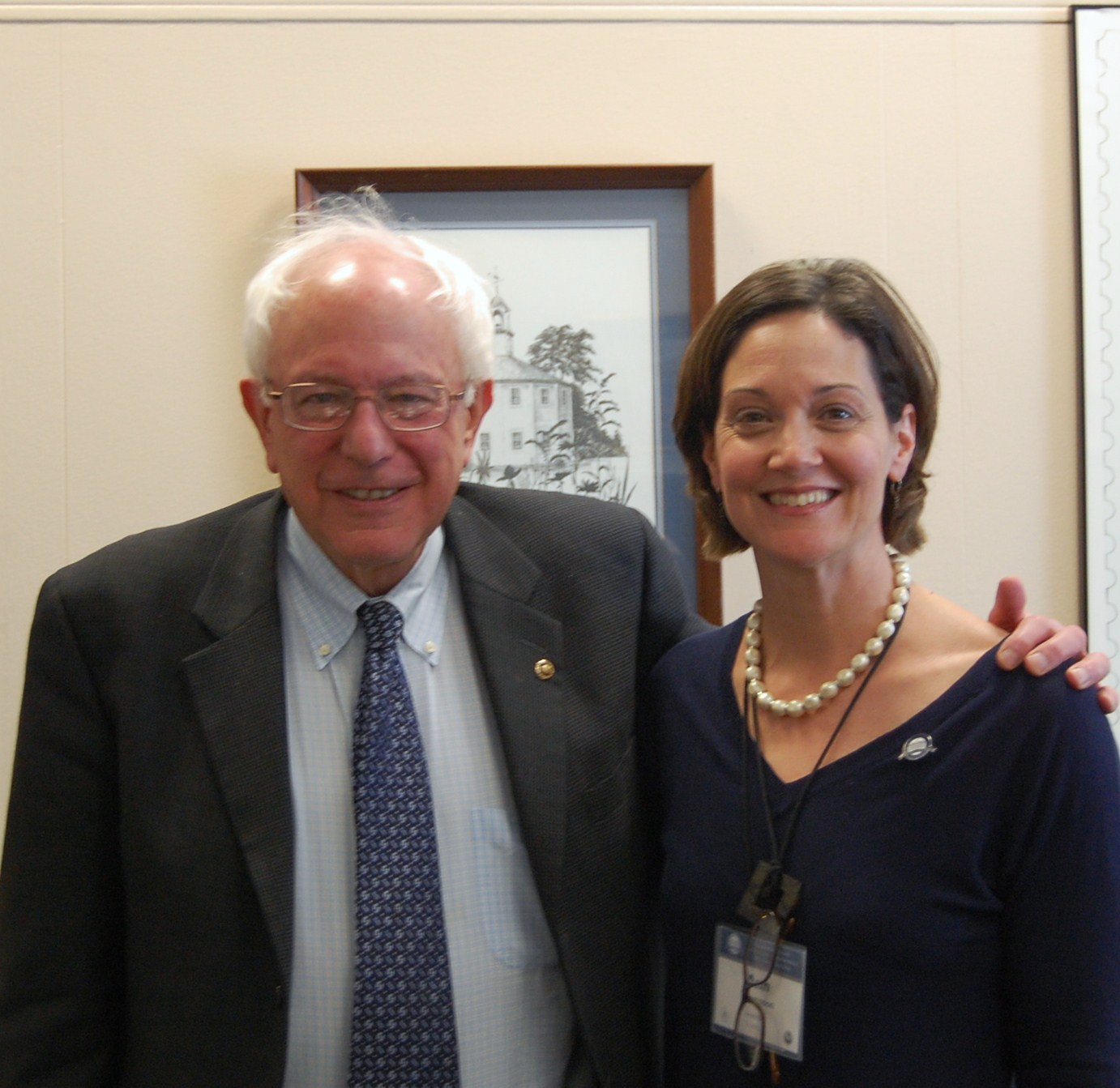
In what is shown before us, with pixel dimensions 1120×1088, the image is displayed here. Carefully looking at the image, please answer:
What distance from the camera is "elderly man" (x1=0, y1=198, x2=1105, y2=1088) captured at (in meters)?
1.27

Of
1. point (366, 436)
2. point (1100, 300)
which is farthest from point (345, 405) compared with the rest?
point (1100, 300)

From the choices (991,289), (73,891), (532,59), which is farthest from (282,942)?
(991,289)

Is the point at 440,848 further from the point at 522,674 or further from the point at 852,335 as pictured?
the point at 852,335

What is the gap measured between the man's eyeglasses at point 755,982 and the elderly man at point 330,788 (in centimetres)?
20

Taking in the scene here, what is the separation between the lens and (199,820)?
129cm

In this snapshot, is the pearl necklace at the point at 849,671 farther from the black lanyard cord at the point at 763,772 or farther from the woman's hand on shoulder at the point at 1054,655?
the woman's hand on shoulder at the point at 1054,655

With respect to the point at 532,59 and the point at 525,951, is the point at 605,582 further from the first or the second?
the point at 532,59

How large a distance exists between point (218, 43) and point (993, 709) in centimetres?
164

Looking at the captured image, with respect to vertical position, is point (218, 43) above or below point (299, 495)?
above

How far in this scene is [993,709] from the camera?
1.16 meters

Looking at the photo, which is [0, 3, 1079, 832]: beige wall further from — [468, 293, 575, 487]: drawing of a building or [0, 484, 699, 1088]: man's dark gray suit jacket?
[0, 484, 699, 1088]: man's dark gray suit jacket

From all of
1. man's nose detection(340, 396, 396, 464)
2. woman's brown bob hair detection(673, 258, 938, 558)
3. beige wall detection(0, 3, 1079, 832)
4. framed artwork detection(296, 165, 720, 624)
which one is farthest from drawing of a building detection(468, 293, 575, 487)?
man's nose detection(340, 396, 396, 464)

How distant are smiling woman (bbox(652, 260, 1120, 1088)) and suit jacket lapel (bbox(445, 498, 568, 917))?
15 cm

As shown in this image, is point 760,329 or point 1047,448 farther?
point 1047,448
